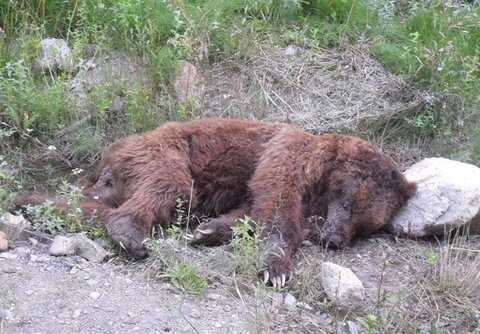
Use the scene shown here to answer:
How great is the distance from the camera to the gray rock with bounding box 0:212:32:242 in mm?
5309

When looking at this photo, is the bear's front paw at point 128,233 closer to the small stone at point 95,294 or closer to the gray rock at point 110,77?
the small stone at point 95,294

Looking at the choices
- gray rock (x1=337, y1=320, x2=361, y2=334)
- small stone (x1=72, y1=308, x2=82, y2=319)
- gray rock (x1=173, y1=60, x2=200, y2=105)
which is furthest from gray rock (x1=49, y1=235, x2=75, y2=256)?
gray rock (x1=173, y1=60, x2=200, y2=105)

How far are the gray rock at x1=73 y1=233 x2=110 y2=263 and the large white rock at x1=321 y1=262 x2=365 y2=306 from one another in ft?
4.80

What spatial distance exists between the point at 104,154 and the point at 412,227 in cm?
248

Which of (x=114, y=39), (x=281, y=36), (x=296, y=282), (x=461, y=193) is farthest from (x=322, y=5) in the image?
(x=296, y=282)

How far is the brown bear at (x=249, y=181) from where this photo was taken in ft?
18.7

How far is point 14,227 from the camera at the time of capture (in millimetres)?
5320

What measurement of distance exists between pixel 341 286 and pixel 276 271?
51 centimetres

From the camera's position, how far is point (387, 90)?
25.3 feet

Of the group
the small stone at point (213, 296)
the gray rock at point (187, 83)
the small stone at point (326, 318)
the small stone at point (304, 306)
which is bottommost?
the small stone at point (326, 318)

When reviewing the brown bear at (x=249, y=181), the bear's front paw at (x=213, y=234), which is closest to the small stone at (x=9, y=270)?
the brown bear at (x=249, y=181)

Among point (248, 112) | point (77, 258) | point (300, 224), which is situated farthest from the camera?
point (248, 112)

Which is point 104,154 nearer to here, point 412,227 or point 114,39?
point 114,39

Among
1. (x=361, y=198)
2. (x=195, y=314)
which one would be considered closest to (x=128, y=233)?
(x=195, y=314)
